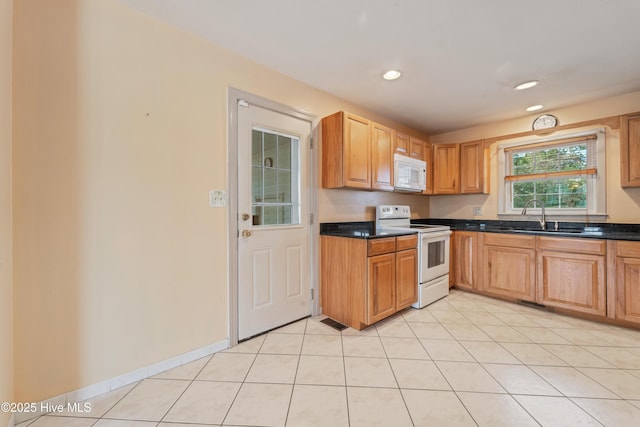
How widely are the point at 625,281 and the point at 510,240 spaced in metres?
0.91

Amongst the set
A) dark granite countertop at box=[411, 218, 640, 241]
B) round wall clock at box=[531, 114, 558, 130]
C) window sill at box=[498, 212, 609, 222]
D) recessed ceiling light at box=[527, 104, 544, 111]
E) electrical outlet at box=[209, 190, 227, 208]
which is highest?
recessed ceiling light at box=[527, 104, 544, 111]

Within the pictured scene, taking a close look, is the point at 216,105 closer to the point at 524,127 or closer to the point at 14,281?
the point at 14,281

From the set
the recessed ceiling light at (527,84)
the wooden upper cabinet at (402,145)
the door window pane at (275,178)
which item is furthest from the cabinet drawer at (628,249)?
the door window pane at (275,178)

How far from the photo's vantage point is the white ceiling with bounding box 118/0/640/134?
5.22 feet

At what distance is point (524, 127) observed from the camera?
3.35 meters

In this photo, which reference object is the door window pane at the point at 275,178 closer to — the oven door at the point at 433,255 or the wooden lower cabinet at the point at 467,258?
the oven door at the point at 433,255

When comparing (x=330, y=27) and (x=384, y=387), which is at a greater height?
(x=330, y=27)

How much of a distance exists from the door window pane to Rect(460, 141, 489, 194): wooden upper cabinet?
2601 millimetres

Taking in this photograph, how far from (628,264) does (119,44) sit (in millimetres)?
4378

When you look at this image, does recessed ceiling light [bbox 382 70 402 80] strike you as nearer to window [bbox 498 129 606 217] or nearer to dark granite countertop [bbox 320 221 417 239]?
dark granite countertop [bbox 320 221 417 239]

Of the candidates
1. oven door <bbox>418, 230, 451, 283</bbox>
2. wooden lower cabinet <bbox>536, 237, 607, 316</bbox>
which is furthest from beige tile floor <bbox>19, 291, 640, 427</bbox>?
oven door <bbox>418, 230, 451, 283</bbox>

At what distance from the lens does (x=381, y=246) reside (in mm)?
2402

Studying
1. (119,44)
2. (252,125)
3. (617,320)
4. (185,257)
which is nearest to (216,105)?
(252,125)

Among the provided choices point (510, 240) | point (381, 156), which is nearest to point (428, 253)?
point (510, 240)
